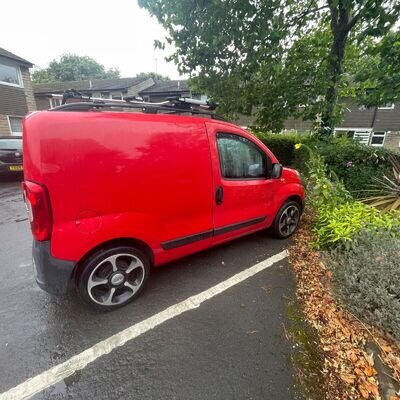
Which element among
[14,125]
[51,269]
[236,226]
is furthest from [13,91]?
[236,226]

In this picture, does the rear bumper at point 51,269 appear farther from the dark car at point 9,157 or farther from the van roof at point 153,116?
the dark car at point 9,157

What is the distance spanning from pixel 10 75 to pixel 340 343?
799 inches

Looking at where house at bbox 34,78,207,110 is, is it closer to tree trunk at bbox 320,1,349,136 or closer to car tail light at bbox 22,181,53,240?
tree trunk at bbox 320,1,349,136

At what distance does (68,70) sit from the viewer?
5159 centimetres

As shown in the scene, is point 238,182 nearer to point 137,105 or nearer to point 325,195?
point 137,105

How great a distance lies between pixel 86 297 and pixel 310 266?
110 inches

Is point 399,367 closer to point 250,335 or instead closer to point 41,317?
point 250,335

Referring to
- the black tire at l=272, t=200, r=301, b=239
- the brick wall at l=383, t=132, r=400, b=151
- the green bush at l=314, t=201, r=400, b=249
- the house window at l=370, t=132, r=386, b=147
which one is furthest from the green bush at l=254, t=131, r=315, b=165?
the brick wall at l=383, t=132, r=400, b=151

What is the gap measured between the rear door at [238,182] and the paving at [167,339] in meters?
0.64

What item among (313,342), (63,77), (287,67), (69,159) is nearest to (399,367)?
(313,342)

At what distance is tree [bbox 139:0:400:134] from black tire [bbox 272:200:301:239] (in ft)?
11.4

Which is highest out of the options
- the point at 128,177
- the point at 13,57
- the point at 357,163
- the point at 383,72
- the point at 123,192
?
the point at 13,57

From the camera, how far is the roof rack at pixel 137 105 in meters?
2.16

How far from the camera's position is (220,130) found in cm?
290
